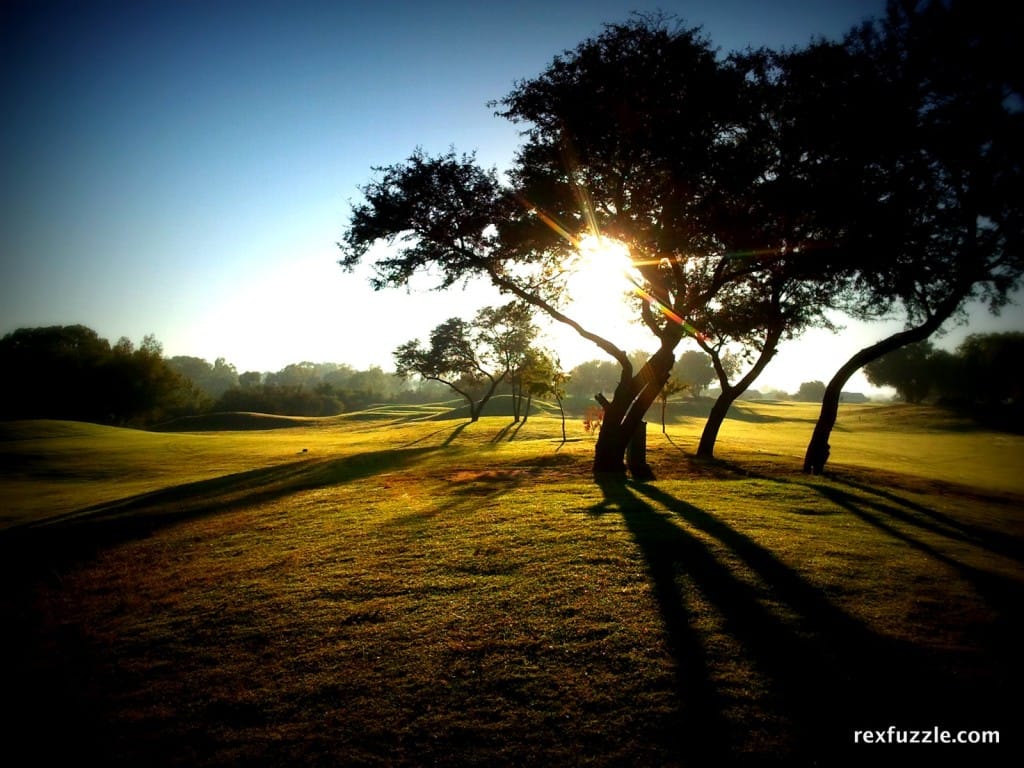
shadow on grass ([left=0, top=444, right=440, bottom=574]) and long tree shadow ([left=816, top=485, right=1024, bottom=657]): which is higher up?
long tree shadow ([left=816, top=485, right=1024, bottom=657])

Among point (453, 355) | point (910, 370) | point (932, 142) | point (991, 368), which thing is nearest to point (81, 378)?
point (453, 355)

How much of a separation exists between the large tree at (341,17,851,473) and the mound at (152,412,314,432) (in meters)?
58.5

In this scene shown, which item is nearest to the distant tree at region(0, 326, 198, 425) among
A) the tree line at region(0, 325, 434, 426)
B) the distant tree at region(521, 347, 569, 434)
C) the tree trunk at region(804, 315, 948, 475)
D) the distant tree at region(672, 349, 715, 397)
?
the tree line at region(0, 325, 434, 426)

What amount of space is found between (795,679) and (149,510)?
17689 millimetres

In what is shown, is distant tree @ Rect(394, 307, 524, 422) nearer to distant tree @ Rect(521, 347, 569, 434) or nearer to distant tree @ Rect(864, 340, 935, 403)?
distant tree @ Rect(521, 347, 569, 434)

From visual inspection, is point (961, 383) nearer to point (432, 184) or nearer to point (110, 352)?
point (432, 184)

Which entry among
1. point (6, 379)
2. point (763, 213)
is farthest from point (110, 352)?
point (763, 213)

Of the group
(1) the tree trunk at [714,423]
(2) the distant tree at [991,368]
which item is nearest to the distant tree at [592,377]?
(2) the distant tree at [991,368]

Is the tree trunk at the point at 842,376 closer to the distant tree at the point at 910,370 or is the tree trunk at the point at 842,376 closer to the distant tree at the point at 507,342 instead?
the distant tree at the point at 507,342

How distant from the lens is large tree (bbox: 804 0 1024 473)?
1445 centimetres

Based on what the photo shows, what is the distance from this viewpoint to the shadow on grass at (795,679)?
3.89 meters

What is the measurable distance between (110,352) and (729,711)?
320 feet

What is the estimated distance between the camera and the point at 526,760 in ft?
12.7

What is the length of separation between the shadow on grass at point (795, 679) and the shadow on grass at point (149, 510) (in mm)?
13228
